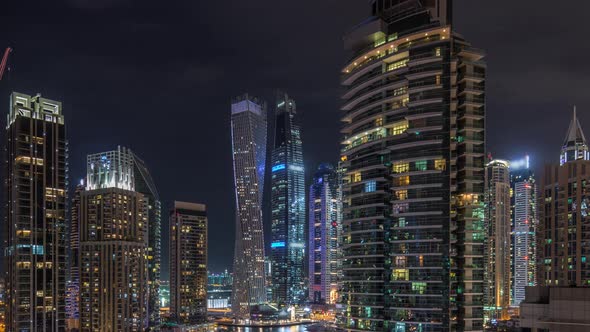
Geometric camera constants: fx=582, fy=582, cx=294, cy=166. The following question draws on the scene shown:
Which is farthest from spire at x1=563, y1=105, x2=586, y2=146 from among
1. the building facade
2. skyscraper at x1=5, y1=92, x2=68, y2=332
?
skyscraper at x1=5, y1=92, x2=68, y2=332

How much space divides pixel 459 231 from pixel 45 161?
82.0 m

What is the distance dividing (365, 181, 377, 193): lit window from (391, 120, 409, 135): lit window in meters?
6.85

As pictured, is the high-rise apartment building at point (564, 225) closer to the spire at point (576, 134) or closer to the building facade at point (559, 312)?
the spire at point (576, 134)

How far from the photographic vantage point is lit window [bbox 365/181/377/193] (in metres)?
73.8

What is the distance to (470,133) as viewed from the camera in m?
68.1

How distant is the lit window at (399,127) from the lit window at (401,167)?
4.02 m

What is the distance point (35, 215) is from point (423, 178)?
3081 inches

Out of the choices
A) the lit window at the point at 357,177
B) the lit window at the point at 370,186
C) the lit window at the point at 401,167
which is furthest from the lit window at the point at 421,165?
the lit window at the point at 357,177

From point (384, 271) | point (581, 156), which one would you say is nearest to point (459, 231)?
point (384, 271)

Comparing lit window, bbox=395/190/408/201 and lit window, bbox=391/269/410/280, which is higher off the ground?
lit window, bbox=395/190/408/201

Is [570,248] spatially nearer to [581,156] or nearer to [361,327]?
[581,156]

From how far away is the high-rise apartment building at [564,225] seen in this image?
88075mm

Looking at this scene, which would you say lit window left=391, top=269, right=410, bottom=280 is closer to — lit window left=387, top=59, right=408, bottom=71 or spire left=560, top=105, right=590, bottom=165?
lit window left=387, top=59, right=408, bottom=71

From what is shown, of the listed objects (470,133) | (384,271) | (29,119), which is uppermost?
(29,119)
